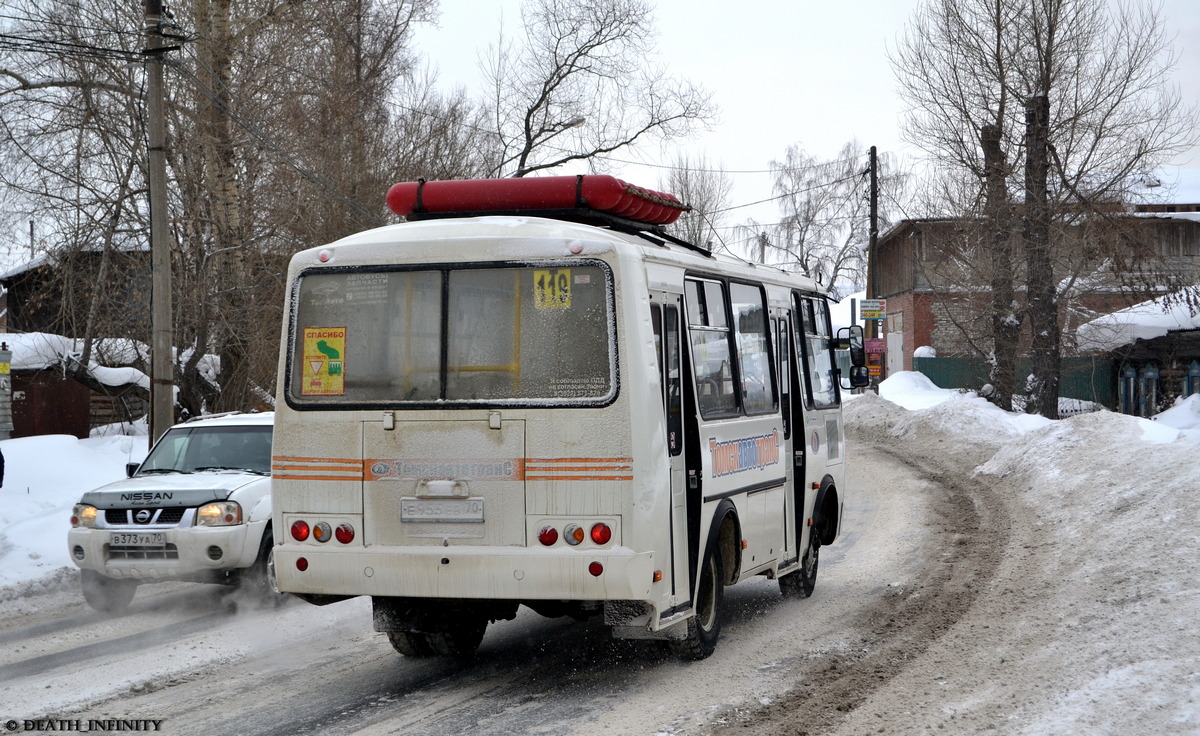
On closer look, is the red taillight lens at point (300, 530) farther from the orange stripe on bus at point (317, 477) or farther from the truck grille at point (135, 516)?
the truck grille at point (135, 516)

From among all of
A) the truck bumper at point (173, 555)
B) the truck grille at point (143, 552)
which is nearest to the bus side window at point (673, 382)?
the truck bumper at point (173, 555)

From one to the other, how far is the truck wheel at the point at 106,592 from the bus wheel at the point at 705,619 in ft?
17.5

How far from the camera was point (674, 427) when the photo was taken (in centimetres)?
751

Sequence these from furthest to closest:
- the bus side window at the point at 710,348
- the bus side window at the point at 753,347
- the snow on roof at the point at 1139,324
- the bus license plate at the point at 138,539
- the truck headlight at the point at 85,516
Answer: the snow on roof at the point at 1139,324 < the truck headlight at the point at 85,516 < the bus license plate at the point at 138,539 < the bus side window at the point at 753,347 < the bus side window at the point at 710,348

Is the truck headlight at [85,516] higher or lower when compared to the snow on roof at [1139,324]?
lower

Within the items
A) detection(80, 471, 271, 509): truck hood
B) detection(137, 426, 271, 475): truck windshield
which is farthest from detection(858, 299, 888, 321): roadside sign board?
detection(80, 471, 271, 509): truck hood

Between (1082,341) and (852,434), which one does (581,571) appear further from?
(1082,341)

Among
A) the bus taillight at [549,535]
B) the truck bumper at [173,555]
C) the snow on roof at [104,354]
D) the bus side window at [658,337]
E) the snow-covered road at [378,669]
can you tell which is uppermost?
the snow on roof at [104,354]

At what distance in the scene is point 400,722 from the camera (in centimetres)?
655

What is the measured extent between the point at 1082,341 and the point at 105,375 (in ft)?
78.2

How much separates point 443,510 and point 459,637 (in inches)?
64.5

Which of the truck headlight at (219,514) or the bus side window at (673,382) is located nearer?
the bus side window at (673,382)

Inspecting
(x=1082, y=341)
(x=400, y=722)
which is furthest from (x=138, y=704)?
(x=1082, y=341)

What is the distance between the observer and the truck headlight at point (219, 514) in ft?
34.1
